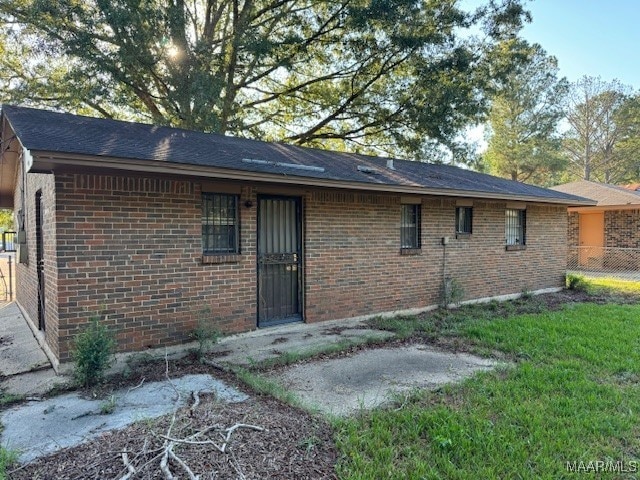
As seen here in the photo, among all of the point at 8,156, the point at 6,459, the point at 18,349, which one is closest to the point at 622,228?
the point at 18,349

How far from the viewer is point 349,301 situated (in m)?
7.34

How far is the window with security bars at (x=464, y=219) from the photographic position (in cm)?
911

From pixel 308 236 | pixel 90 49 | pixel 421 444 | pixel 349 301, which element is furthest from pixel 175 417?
pixel 90 49

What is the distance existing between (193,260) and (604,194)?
18575 mm

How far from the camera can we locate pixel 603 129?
29484 mm

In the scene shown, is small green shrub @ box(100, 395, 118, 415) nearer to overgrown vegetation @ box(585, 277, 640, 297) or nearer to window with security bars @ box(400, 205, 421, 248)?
window with security bars @ box(400, 205, 421, 248)

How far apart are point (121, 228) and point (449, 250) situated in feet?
21.2

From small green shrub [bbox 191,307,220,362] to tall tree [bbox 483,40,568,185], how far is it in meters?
23.7

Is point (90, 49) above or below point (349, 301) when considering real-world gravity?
above

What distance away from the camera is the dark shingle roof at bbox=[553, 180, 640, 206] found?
15891 mm

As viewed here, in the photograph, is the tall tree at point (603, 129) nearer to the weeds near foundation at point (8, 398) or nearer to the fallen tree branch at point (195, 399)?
the fallen tree branch at point (195, 399)

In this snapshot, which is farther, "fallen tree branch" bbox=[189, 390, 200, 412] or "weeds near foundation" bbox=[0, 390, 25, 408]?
"weeds near foundation" bbox=[0, 390, 25, 408]

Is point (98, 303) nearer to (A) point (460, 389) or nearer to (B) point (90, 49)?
(A) point (460, 389)

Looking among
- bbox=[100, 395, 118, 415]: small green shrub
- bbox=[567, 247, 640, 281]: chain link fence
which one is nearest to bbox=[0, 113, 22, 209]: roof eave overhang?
bbox=[100, 395, 118, 415]: small green shrub
